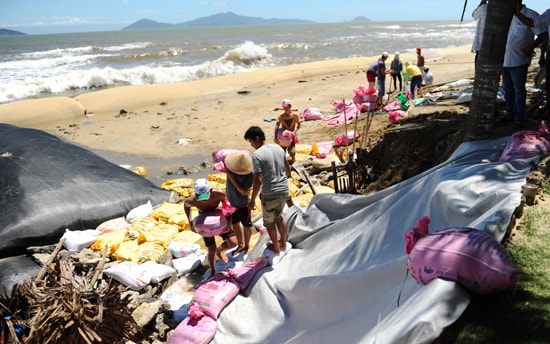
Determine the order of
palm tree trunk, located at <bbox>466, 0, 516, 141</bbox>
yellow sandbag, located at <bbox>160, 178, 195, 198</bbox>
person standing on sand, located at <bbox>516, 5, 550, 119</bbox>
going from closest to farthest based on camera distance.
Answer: palm tree trunk, located at <bbox>466, 0, 516, 141</bbox> < person standing on sand, located at <bbox>516, 5, 550, 119</bbox> < yellow sandbag, located at <bbox>160, 178, 195, 198</bbox>

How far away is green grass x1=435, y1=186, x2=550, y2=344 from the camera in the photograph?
2260 mm

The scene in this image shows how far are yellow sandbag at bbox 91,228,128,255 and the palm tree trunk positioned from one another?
Result: 4.19 m

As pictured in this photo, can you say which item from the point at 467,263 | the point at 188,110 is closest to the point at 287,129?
the point at 467,263

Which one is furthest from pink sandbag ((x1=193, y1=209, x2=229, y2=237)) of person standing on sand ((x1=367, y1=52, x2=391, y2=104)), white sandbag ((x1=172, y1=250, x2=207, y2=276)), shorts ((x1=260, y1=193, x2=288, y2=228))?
person standing on sand ((x1=367, y1=52, x2=391, y2=104))

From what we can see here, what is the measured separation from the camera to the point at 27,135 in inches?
276

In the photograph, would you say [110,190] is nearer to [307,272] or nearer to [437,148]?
[307,272]

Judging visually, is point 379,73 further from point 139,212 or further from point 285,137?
point 139,212

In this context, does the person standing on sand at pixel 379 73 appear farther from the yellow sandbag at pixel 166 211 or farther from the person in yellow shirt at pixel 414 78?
the yellow sandbag at pixel 166 211

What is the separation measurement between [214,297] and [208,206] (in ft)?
3.18

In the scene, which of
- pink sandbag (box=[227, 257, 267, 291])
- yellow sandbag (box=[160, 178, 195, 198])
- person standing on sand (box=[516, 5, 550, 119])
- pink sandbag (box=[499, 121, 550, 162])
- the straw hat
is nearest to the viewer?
pink sandbag (box=[499, 121, 550, 162])

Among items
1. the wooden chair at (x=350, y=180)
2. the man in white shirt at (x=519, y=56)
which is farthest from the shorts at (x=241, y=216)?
the man in white shirt at (x=519, y=56)

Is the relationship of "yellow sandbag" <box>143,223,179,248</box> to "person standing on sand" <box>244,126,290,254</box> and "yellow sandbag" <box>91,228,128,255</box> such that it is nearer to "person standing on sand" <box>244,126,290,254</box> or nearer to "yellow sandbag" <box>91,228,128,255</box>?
"yellow sandbag" <box>91,228,128,255</box>

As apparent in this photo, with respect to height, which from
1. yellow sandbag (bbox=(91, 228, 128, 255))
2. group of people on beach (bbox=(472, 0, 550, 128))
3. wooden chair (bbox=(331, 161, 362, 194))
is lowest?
yellow sandbag (bbox=(91, 228, 128, 255))

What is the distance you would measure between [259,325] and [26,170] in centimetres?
401
